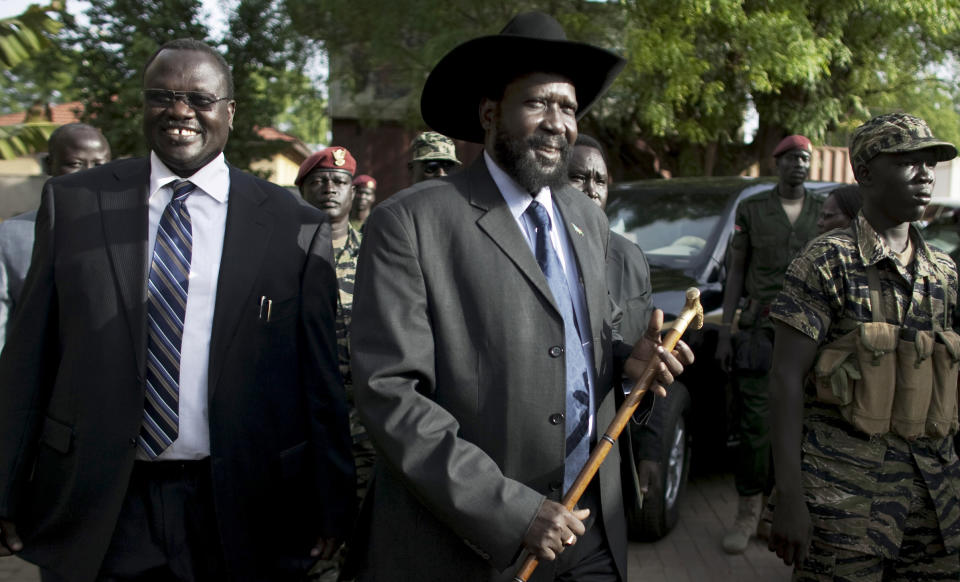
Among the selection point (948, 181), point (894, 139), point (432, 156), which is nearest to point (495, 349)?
point (894, 139)

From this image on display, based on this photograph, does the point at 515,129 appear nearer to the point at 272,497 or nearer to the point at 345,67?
the point at 272,497

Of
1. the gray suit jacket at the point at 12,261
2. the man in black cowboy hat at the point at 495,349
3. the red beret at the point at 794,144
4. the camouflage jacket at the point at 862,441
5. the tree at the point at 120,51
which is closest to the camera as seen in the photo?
the man in black cowboy hat at the point at 495,349

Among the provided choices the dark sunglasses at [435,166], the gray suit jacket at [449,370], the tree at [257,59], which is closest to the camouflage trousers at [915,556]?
the gray suit jacket at [449,370]

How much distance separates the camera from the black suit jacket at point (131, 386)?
2.57 meters

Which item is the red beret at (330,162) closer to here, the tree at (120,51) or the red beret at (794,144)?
the red beret at (794,144)

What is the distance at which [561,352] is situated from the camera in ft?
7.79

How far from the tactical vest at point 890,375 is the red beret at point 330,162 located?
283 cm

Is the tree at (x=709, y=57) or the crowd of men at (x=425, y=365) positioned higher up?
the tree at (x=709, y=57)

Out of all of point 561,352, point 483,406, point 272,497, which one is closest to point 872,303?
point 561,352

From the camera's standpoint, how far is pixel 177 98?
9.01 feet

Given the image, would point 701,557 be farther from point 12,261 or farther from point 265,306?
point 12,261

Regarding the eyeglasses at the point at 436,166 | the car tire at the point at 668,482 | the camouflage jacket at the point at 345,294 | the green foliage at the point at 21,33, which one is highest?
the green foliage at the point at 21,33

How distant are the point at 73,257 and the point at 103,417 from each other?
0.47 m

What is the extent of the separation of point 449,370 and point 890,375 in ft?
Result: 5.22
